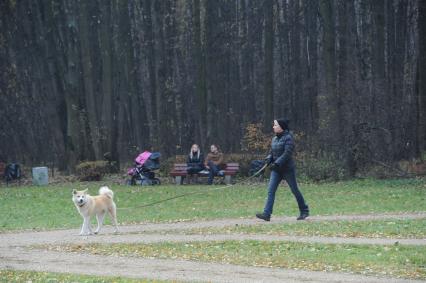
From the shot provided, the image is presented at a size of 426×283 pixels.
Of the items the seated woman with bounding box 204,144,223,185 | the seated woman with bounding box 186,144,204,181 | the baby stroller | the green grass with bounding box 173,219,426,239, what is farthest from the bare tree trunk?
the green grass with bounding box 173,219,426,239

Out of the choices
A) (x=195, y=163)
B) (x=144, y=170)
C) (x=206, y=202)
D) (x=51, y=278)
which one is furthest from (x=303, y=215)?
(x=144, y=170)

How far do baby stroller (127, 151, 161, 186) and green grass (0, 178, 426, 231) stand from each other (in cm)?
125

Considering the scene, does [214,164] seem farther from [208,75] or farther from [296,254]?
[296,254]

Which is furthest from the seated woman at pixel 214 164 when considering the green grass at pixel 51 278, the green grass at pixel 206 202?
the green grass at pixel 51 278

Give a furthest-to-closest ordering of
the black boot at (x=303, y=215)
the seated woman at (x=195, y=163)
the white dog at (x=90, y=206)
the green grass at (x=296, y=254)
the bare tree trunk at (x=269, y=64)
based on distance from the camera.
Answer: the bare tree trunk at (x=269, y=64) < the seated woman at (x=195, y=163) < the black boot at (x=303, y=215) < the white dog at (x=90, y=206) < the green grass at (x=296, y=254)

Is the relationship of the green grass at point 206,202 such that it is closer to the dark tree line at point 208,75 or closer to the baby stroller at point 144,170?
the baby stroller at point 144,170

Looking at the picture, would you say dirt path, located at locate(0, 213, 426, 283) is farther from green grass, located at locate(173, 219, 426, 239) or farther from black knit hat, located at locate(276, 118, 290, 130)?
black knit hat, located at locate(276, 118, 290, 130)

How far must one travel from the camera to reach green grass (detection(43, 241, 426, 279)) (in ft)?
38.9

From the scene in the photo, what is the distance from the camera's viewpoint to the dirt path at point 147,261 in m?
11.3

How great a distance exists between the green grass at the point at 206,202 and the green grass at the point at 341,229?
2744 millimetres

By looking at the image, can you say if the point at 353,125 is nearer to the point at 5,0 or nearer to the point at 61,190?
the point at 61,190

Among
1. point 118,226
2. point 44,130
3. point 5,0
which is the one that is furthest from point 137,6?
point 118,226

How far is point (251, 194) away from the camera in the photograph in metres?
25.8

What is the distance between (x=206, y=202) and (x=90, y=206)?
766 cm
